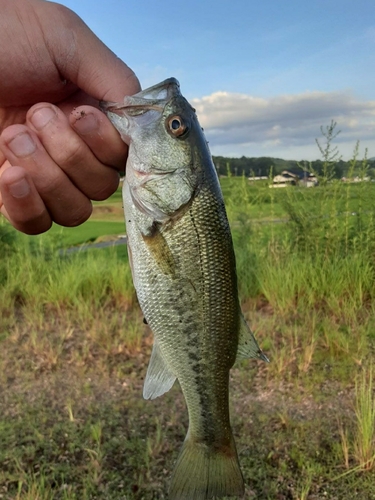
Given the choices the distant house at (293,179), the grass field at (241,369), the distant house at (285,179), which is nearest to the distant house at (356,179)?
the grass field at (241,369)

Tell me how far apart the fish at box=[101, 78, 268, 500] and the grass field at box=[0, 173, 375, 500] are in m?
1.49

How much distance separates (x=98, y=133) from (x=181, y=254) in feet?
1.86

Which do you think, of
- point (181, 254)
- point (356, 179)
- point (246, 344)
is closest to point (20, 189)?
point (181, 254)

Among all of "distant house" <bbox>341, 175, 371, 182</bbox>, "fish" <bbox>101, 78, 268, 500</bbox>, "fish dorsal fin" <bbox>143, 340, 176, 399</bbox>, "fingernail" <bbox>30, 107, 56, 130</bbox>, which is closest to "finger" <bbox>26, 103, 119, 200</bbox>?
"fingernail" <bbox>30, 107, 56, 130</bbox>

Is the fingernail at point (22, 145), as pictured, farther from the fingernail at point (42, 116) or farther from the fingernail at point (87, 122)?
the fingernail at point (87, 122)

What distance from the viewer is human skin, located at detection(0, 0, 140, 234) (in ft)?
6.38

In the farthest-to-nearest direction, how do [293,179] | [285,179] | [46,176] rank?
[285,179], [293,179], [46,176]

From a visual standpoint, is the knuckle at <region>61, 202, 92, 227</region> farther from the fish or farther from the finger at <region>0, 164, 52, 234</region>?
the fish

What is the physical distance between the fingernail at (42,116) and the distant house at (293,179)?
Result: 17.3 feet

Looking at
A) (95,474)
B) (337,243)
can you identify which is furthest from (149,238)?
(337,243)

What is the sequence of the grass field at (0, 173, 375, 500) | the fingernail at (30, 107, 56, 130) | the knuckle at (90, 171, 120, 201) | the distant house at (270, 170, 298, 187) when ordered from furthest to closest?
the distant house at (270, 170, 298, 187), the grass field at (0, 173, 375, 500), the knuckle at (90, 171, 120, 201), the fingernail at (30, 107, 56, 130)

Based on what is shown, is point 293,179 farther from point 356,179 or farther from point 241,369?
point 241,369

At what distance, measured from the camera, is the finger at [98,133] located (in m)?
1.87

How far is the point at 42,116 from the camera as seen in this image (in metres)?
1.93
